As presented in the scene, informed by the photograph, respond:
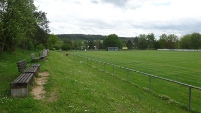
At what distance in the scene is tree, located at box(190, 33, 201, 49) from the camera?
137375mm

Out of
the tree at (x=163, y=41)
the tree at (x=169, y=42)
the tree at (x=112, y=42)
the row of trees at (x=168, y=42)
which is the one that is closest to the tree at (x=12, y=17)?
the row of trees at (x=168, y=42)

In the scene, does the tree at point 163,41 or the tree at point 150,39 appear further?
the tree at point 150,39

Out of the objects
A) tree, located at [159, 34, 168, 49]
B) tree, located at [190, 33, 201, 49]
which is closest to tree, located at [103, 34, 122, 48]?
tree, located at [159, 34, 168, 49]

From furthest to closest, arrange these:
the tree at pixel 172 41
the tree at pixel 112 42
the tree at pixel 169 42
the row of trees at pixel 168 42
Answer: the tree at pixel 112 42 → the tree at pixel 169 42 → the tree at pixel 172 41 → the row of trees at pixel 168 42

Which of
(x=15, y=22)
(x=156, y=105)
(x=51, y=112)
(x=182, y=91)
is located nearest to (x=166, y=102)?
(x=156, y=105)

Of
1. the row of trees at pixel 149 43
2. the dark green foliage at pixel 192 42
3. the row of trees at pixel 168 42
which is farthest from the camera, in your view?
the row of trees at pixel 149 43

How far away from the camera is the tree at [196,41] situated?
137 m

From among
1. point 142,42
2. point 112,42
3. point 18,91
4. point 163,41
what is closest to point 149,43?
point 142,42

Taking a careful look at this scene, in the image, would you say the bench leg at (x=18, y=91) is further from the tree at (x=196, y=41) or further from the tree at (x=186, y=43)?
the tree at (x=186, y=43)

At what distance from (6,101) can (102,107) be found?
10.2 ft

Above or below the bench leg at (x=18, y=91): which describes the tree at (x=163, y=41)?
above

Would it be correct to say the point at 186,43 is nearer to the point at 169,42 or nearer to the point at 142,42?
the point at 169,42

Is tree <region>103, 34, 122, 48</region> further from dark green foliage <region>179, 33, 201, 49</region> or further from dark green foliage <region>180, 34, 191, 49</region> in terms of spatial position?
dark green foliage <region>179, 33, 201, 49</region>

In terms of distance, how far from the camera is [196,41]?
137875mm
